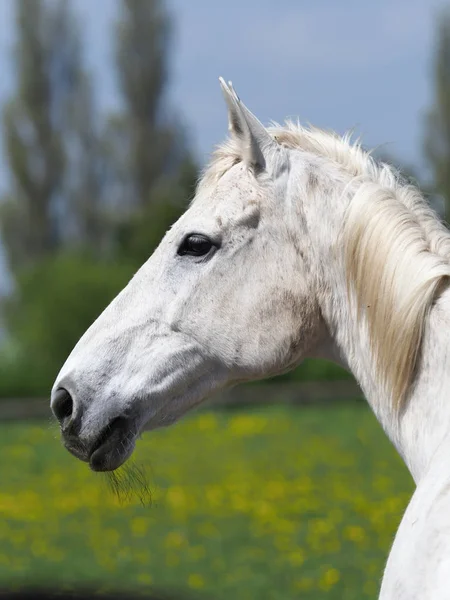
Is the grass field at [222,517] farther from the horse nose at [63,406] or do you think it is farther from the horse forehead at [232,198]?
the horse forehead at [232,198]

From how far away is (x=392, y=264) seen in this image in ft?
8.13

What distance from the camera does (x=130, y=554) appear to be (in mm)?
8031

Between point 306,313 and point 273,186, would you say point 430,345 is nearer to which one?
point 306,313

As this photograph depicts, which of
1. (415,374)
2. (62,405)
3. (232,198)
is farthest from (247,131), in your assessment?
(62,405)

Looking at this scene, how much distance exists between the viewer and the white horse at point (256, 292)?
254 centimetres

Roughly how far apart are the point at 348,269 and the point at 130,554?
6044mm

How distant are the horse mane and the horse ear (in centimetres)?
25

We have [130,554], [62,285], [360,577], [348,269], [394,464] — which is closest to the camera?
[348,269]

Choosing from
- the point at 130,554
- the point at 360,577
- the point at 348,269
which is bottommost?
the point at 130,554

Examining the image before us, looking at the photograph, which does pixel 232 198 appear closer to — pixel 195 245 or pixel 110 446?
pixel 195 245

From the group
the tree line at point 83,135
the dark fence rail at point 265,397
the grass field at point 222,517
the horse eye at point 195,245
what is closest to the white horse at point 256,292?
the horse eye at point 195,245

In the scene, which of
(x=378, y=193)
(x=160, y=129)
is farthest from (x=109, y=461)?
(x=160, y=129)

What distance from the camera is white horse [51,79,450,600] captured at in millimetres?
2539

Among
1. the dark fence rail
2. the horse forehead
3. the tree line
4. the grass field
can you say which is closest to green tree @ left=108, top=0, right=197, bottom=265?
the tree line
